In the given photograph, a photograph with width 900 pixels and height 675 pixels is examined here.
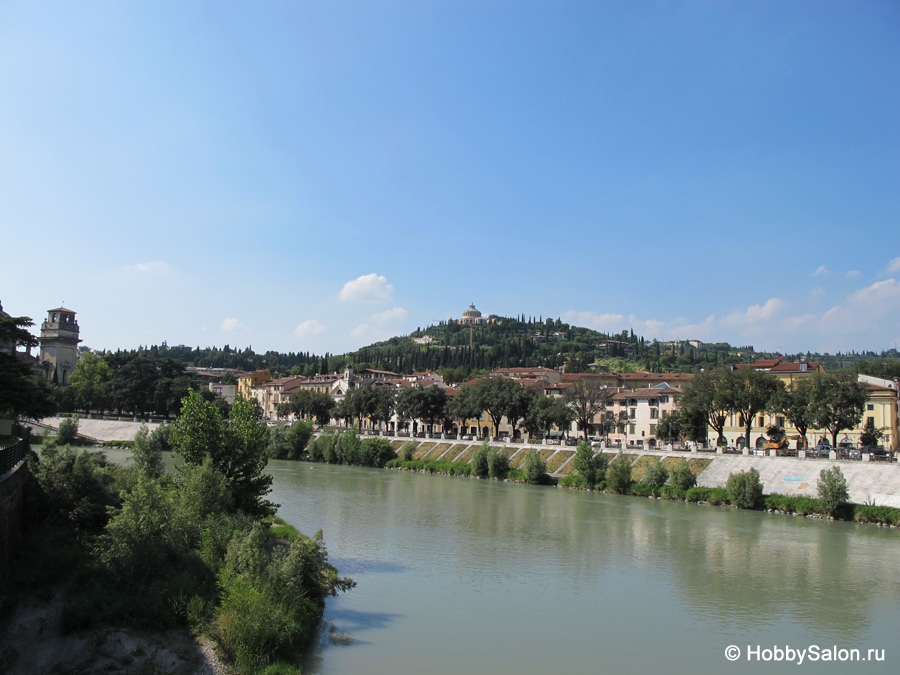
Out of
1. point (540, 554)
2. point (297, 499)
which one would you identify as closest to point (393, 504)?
point (297, 499)

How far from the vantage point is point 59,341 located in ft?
349

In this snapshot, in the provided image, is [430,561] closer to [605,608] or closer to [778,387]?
[605,608]

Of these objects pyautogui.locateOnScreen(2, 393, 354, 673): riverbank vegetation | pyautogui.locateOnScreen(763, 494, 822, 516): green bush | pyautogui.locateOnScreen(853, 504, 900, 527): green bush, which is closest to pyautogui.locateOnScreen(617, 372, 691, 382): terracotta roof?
pyautogui.locateOnScreen(763, 494, 822, 516): green bush

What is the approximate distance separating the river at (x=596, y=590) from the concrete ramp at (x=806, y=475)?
11.8ft

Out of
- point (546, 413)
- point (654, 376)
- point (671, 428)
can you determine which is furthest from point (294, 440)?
point (654, 376)

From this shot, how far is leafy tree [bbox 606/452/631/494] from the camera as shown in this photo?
162 feet

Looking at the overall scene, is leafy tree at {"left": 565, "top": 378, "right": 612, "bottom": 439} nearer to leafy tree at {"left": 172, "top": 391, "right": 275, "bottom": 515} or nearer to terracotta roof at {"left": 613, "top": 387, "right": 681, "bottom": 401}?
terracotta roof at {"left": 613, "top": 387, "right": 681, "bottom": 401}

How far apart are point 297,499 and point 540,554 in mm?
18638

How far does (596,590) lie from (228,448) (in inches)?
552

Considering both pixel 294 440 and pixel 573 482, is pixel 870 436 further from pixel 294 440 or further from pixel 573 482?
pixel 294 440

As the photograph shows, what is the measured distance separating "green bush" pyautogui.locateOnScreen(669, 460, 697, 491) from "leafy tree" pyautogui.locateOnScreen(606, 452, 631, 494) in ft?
10.7

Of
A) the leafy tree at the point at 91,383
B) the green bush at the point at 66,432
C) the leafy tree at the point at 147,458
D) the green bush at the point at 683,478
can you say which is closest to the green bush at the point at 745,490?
the green bush at the point at 683,478

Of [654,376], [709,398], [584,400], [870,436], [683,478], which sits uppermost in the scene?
[654,376]

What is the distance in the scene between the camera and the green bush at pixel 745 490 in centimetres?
4244
